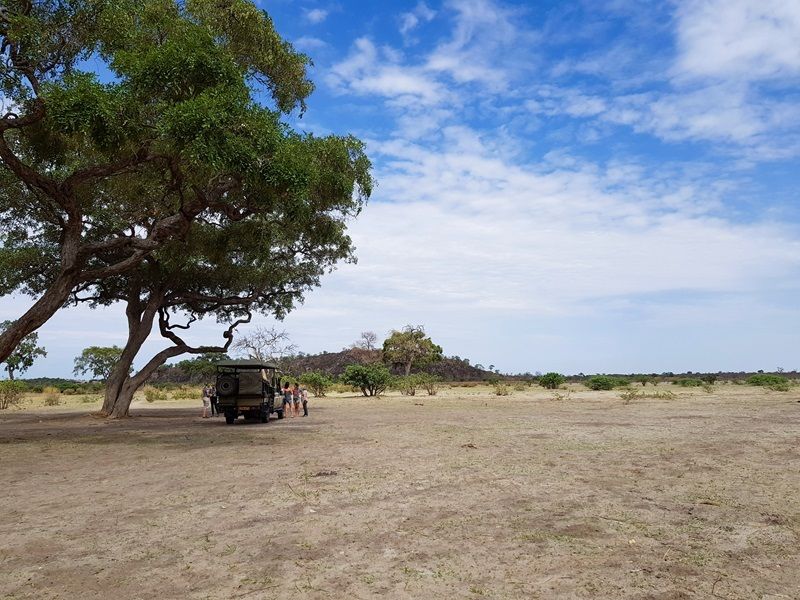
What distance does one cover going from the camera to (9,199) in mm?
20188

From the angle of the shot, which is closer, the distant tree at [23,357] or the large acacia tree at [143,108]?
the large acacia tree at [143,108]

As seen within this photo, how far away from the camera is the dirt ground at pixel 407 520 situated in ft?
16.8

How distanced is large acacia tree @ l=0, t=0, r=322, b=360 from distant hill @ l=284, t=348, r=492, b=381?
254 feet

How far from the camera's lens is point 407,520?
7.15 meters

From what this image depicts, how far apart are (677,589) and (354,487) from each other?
533 centimetres

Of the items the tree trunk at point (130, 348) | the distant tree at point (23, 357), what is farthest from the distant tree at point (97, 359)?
the tree trunk at point (130, 348)

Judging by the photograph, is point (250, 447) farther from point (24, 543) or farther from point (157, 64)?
point (157, 64)

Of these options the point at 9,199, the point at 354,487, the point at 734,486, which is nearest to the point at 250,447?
the point at 354,487

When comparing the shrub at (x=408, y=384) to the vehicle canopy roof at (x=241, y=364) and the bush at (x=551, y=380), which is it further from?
the vehicle canopy roof at (x=241, y=364)

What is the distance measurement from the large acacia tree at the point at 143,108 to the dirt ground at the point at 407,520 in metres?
6.73

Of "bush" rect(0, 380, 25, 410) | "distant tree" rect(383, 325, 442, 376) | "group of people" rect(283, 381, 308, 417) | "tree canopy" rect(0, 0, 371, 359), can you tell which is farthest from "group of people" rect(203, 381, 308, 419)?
"distant tree" rect(383, 325, 442, 376)

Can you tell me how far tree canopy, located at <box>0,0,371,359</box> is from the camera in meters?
13.3

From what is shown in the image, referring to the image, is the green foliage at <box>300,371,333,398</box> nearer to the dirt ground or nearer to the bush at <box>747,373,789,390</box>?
the dirt ground

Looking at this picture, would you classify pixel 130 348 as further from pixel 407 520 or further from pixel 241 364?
pixel 407 520
